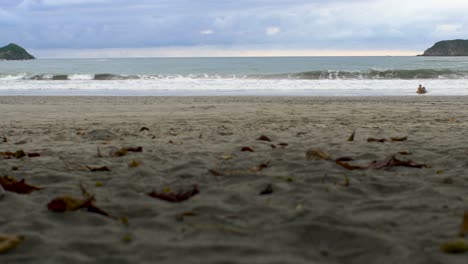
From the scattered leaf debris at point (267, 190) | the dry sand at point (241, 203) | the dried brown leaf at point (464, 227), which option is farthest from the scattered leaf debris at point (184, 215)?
the dried brown leaf at point (464, 227)

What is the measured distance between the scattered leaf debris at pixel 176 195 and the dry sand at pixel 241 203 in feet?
0.17

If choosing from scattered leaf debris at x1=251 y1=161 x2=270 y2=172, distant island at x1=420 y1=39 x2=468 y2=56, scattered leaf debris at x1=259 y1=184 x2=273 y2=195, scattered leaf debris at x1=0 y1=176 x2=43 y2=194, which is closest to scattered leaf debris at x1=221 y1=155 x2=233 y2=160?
scattered leaf debris at x1=251 y1=161 x2=270 y2=172

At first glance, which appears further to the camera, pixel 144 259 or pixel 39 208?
pixel 39 208

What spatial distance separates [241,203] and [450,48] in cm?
11182

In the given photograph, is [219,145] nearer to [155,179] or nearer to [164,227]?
[155,179]

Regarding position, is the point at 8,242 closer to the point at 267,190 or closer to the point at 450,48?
the point at 267,190

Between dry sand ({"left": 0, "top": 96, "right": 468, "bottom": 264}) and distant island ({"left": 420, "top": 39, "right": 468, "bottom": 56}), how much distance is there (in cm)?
10699

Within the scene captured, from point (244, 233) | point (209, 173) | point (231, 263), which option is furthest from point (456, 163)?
point (231, 263)

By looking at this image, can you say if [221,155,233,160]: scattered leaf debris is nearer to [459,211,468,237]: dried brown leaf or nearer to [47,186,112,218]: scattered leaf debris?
[47,186,112,218]: scattered leaf debris

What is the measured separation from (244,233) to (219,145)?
9.53ft

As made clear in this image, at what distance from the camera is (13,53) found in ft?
385

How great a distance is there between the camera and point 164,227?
2.60 m

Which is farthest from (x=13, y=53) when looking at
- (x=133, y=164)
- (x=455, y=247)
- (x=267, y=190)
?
(x=455, y=247)

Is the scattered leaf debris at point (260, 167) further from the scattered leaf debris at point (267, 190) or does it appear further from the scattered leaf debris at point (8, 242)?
the scattered leaf debris at point (8, 242)
